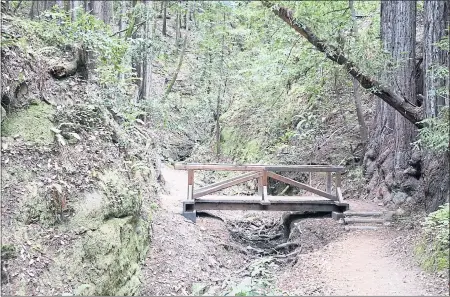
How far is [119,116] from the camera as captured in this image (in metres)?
9.34

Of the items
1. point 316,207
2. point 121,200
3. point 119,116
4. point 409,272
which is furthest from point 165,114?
point 409,272

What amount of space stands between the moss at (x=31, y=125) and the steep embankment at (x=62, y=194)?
14 mm

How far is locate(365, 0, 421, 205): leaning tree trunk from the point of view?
9.76 metres

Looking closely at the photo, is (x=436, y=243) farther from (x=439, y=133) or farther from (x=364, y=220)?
(x=364, y=220)

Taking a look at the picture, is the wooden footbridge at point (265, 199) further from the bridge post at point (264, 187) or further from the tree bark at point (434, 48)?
the tree bark at point (434, 48)

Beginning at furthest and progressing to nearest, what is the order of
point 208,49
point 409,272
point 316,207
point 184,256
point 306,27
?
point 208,49 < point 316,207 < point 184,256 < point 306,27 < point 409,272

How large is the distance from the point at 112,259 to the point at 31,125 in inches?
93.6

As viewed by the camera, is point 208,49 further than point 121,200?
Yes

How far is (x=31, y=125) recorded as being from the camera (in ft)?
20.7

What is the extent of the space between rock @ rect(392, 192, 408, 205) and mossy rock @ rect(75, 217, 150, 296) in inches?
241

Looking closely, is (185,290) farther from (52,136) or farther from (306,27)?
(306,27)

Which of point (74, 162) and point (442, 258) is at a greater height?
point (74, 162)

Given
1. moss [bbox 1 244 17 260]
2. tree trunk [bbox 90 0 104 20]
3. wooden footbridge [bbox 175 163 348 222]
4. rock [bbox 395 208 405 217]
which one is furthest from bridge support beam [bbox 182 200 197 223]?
moss [bbox 1 244 17 260]

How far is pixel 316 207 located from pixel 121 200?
532cm
